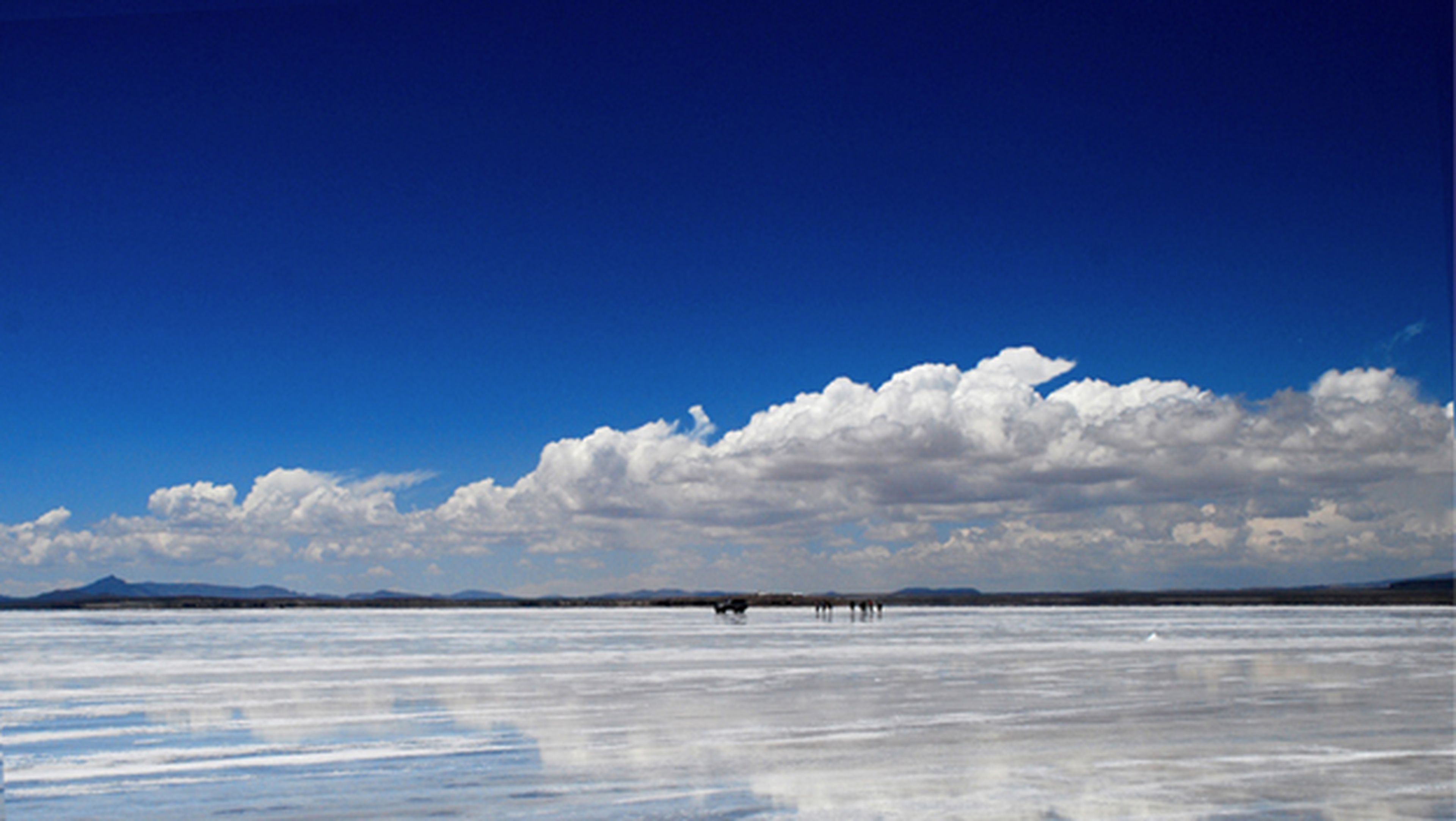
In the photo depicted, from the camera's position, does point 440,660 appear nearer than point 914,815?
No

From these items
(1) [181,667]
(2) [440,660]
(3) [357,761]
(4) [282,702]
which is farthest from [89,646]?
(3) [357,761]

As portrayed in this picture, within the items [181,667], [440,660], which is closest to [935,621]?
[440,660]

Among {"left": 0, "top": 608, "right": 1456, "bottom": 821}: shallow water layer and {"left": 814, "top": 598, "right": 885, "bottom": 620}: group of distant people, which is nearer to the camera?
{"left": 0, "top": 608, "right": 1456, "bottom": 821}: shallow water layer

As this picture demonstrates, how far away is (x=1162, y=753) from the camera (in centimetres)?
1333

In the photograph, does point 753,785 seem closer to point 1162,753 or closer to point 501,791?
point 501,791

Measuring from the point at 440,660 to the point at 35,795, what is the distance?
792 inches

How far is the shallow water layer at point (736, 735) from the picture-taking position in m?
10.7

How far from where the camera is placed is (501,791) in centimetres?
1121

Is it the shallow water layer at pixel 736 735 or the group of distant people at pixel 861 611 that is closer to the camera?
the shallow water layer at pixel 736 735

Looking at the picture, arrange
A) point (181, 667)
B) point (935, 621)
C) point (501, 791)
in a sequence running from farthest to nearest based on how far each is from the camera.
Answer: point (935, 621) → point (181, 667) → point (501, 791)

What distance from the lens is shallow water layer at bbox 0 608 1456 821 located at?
35.2ft

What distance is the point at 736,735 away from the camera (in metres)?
15.0

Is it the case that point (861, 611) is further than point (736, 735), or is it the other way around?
point (861, 611)

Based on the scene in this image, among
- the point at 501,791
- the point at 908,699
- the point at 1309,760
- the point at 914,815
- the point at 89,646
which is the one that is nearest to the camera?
the point at 914,815
